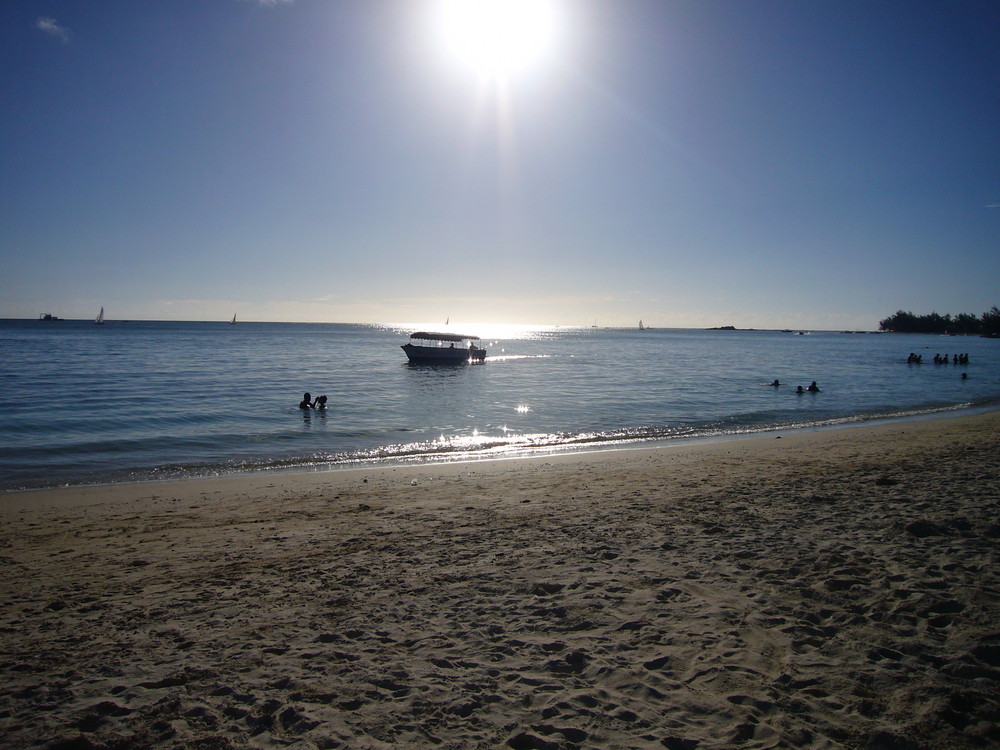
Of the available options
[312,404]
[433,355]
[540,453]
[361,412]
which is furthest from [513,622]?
[433,355]

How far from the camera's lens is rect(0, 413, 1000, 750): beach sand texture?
3988 millimetres

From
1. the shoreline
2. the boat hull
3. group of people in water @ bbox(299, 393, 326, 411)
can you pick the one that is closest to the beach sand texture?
the shoreline

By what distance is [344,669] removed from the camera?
4691 mm

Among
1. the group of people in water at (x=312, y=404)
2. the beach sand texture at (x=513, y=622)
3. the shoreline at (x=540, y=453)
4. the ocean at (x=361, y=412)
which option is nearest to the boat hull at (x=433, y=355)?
the ocean at (x=361, y=412)

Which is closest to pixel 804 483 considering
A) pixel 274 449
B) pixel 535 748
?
pixel 535 748

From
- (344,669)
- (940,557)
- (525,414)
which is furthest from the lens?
(525,414)

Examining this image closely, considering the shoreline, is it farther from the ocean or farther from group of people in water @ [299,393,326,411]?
group of people in water @ [299,393,326,411]

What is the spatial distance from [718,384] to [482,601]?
116ft

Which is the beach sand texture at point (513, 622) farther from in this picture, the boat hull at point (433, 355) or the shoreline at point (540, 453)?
the boat hull at point (433, 355)

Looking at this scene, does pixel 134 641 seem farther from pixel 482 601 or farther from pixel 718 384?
pixel 718 384

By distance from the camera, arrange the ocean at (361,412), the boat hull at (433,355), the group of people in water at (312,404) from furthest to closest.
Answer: the boat hull at (433,355) < the group of people in water at (312,404) < the ocean at (361,412)

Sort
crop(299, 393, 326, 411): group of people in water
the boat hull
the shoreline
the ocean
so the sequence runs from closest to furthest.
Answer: the shoreline
the ocean
crop(299, 393, 326, 411): group of people in water
the boat hull

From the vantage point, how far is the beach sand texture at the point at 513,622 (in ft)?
13.1

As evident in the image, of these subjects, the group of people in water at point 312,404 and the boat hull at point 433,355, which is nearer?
the group of people in water at point 312,404
